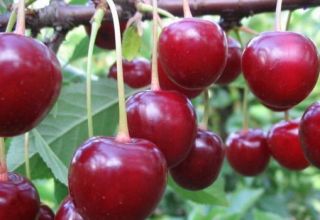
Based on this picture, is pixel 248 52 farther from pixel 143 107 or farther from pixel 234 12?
pixel 234 12

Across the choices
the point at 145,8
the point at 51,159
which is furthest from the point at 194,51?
the point at 51,159

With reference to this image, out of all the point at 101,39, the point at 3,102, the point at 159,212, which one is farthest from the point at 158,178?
the point at 159,212

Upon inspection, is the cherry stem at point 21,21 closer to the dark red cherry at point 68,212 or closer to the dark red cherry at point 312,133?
the dark red cherry at point 68,212

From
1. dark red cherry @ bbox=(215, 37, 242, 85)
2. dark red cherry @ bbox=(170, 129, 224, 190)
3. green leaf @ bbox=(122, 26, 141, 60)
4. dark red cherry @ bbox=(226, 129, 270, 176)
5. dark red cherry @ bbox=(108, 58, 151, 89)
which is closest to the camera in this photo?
dark red cherry @ bbox=(170, 129, 224, 190)

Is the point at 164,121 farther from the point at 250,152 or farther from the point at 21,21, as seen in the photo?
the point at 250,152

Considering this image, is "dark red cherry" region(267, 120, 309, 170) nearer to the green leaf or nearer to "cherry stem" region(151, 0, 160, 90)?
the green leaf

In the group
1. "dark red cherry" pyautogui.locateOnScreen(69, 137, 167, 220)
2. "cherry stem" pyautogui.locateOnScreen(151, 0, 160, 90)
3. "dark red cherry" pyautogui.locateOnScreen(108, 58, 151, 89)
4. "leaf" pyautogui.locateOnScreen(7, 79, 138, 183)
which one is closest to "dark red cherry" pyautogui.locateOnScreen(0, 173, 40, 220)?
"dark red cherry" pyautogui.locateOnScreen(69, 137, 167, 220)

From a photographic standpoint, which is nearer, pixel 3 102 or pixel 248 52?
pixel 3 102
